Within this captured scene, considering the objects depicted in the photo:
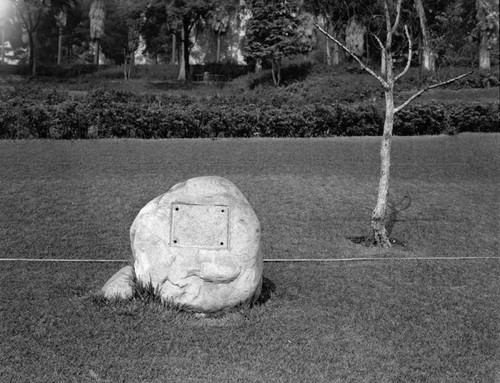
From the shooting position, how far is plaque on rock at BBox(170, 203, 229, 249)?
242 inches

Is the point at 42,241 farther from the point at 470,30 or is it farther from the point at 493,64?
the point at 493,64

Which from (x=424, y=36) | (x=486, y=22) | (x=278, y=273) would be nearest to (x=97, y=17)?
(x=424, y=36)

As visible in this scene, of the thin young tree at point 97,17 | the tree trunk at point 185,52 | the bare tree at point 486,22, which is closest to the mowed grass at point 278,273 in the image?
the bare tree at point 486,22

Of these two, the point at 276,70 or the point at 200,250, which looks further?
the point at 276,70

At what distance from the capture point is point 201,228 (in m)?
6.18

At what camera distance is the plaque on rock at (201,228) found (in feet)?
20.2

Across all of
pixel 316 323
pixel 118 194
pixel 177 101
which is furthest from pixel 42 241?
pixel 177 101

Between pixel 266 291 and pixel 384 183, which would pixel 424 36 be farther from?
pixel 266 291

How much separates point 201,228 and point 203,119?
11.0 meters

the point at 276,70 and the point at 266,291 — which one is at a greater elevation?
the point at 276,70

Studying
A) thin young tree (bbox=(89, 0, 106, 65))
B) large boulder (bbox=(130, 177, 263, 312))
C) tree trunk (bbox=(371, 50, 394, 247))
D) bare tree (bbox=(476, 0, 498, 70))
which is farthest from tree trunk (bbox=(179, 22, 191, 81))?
large boulder (bbox=(130, 177, 263, 312))

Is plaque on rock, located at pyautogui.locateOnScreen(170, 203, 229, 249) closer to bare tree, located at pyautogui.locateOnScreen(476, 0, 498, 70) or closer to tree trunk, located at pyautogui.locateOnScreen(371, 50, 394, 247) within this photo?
tree trunk, located at pyautogui.locateOnScreen(371, 50, 394, 247)

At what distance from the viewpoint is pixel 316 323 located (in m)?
6.16

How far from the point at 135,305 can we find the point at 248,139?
432 inches
